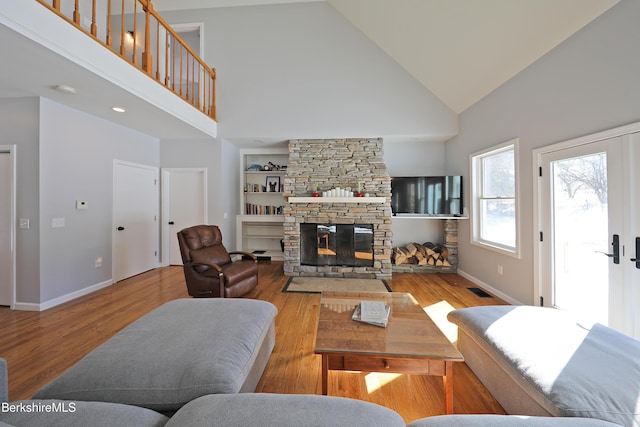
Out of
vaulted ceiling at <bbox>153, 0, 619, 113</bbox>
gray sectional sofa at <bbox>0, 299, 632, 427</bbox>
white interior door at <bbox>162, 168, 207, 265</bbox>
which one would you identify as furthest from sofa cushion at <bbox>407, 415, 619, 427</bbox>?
white interior door at <bbox>162, 168, 207, 265</bbox>

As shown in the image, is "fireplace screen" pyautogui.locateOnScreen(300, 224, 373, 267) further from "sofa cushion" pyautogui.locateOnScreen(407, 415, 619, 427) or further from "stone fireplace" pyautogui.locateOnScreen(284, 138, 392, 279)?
"sofa cushion" pyautogui.locateOnScreen(407, 415, 619, 427)

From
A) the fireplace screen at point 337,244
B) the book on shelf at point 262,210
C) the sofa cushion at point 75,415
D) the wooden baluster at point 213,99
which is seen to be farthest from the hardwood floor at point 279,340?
the wooden baluster at point 213,99

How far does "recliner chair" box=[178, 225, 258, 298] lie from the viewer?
2.95 m

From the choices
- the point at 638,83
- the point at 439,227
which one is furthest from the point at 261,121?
the point at 638,83

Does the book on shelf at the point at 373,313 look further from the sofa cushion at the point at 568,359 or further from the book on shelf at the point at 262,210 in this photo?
the book on shelf at the point at 262,210

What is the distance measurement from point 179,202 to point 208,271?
225cm

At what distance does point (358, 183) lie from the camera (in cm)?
420

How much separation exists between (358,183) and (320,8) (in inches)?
123

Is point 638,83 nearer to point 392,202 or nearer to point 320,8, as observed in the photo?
point 392,202

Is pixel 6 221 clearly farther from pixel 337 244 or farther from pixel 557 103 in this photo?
pixel 557 103

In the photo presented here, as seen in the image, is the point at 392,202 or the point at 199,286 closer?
the point at 199,286

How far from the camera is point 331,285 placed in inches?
148

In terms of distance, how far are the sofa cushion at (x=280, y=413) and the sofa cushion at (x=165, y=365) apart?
22cm

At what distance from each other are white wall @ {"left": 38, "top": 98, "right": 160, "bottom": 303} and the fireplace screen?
9.76 ft
